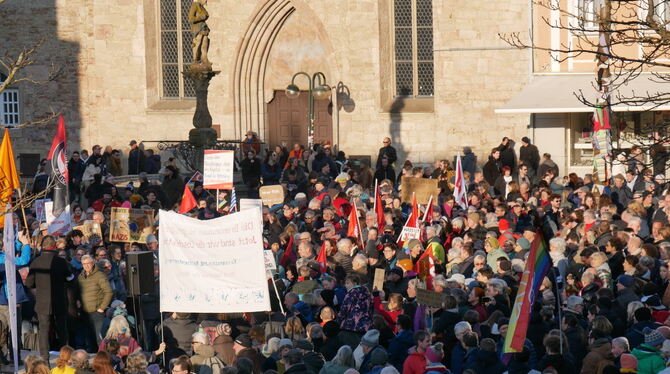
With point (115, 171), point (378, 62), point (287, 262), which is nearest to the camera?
point (287, 262)

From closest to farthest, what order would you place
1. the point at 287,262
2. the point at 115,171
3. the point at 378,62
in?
the point at 287,262
the point at 115,171
the point at 378,62

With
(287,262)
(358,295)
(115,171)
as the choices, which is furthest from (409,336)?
(115,171)

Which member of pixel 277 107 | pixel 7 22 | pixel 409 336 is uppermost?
pixel 7 22

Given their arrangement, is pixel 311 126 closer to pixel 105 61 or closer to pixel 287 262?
pixel 105 61

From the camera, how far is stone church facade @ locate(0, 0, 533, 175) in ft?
107

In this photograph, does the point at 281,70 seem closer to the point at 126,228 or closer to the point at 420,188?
the point at 420,188

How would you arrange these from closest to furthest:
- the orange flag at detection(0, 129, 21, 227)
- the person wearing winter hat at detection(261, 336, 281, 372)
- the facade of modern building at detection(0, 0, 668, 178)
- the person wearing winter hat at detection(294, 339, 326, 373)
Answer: the person wearing winter hat at detection(294, 339, 326, 373)
the person wearing winter hat at detection(261, 336, 281, 372)
the orange flag at detection(0, 129, 21, 227)
the facade of modern building at detection(0, 0, 668, 178)

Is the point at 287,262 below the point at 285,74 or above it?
below

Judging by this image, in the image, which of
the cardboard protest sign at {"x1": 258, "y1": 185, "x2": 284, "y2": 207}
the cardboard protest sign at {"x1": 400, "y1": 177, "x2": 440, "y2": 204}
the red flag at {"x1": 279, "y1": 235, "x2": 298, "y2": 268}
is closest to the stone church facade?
the cardboard protest sign at {"x1": 258, "y1": 185, "x2": 284, "y2": 207}

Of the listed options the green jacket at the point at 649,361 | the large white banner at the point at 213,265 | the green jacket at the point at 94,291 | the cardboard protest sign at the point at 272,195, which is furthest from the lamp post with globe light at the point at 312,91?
the green jacket at the point at 649,361

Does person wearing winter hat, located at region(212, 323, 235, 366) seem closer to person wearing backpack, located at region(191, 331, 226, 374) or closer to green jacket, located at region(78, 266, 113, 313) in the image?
person wearing backpack, located at region(191, 331, 226, 374)

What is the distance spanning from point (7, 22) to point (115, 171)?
546 cm

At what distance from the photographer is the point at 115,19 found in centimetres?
3419

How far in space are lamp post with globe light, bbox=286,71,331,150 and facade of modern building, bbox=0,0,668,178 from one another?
0.22 meters
